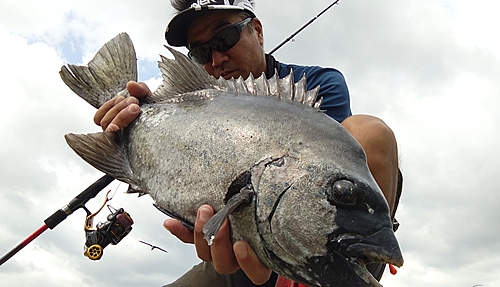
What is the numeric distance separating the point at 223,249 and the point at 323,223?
0.72 m

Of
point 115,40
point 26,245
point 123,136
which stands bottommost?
point 26,245

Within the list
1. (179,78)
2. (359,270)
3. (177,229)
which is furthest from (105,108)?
(359,270)

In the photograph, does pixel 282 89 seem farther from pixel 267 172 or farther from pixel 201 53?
pixel 201 53

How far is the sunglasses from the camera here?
4.37 meters

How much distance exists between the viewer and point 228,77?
444 cm

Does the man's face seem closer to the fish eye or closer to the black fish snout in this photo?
the fish eye

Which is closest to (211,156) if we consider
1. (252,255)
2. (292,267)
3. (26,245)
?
(252,255)

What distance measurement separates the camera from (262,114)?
2.47 meters

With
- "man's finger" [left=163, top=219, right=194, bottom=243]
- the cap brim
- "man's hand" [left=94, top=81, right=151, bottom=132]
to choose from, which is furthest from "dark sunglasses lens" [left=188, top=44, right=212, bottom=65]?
"man's finger" [left=163, top=219, right=194, bottom=243]

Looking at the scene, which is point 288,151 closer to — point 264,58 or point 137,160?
point 137,160

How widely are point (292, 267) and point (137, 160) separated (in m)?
1.49

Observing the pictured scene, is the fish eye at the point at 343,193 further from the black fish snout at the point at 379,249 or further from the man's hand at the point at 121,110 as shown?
the man's hand at the point at 121,110

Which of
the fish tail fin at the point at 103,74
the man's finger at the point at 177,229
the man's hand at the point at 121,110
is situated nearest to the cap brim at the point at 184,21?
the fish tail fin at the point at 103,74

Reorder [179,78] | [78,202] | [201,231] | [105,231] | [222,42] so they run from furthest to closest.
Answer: [78,202], [105,231], [222,42], [179,78], [201,231]
